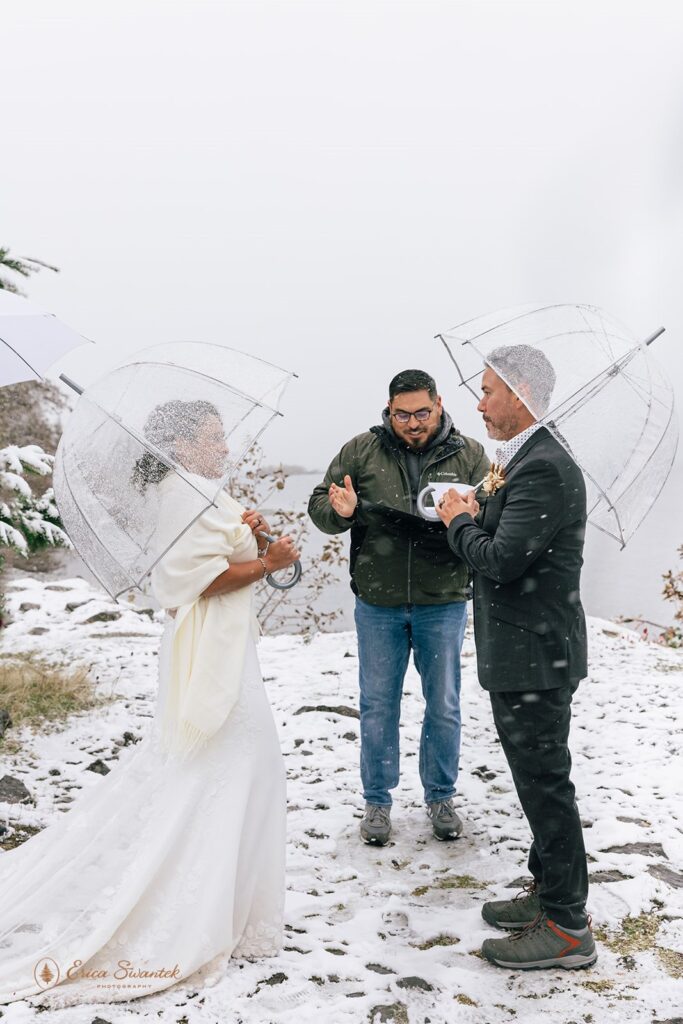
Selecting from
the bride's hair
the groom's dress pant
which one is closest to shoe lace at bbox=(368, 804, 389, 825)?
the groom's dress pant

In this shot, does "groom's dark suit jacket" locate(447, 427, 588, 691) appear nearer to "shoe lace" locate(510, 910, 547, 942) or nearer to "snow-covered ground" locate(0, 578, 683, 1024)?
"shoe lace" locate(510, 910, 547, 942)

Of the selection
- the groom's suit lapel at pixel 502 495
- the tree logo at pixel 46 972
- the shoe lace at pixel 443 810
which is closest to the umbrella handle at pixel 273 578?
the groom's suit lapel at pixel 502 495

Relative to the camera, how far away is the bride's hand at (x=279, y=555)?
306cm

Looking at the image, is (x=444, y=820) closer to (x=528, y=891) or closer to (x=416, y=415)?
(x=528, y=891)

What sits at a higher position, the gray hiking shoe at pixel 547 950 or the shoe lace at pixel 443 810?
the shoe lace at pixel 443 810

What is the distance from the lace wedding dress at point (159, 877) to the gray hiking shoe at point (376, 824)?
1129 millimetres

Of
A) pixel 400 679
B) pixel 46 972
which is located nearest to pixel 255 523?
pixel 400 679

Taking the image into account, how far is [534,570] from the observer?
2816mm

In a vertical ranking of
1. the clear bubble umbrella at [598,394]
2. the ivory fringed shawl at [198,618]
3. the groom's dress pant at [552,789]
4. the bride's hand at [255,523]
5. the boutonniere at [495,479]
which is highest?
the clear bubble umbrella at [598,394]

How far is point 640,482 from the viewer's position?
2.90m

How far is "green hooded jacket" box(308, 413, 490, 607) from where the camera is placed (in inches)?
A: 156

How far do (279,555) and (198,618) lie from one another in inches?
15.4

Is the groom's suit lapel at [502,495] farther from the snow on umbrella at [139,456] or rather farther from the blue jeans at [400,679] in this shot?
the blue jeans at [400,679]

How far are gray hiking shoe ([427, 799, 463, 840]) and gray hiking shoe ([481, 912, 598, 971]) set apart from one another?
1180 mm
